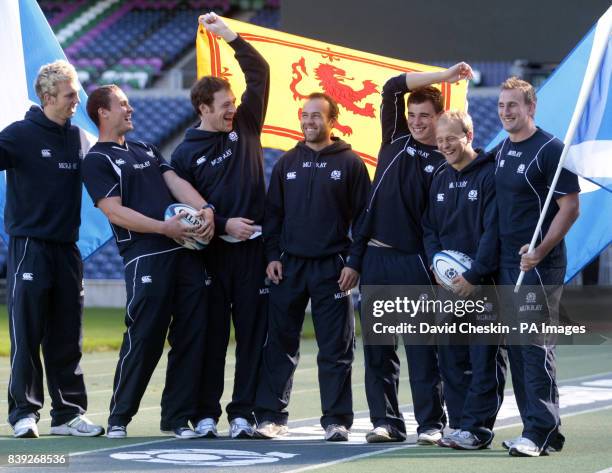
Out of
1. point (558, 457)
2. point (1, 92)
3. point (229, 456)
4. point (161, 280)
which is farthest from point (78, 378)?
point (558, 457)

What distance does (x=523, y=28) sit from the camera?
1472 cm

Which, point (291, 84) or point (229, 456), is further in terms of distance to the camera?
point (291, 84)

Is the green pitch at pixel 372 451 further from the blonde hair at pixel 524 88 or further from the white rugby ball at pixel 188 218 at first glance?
the blonde hair at pixel 524 88

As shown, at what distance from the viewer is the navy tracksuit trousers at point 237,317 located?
6953 mm

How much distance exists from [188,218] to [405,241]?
3.78 ft

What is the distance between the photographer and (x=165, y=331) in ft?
22.3

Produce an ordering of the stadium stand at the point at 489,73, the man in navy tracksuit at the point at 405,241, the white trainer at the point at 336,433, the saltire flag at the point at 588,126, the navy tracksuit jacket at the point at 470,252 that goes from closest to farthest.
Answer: the navy tracksuit jacket at the point at 470,252 < the saltire flag at the point at 588,126 < the man in navy tracksuit at the point at 405,241 < the white trainer at the point at 336,433 < the stadium stand at the point at 489,73

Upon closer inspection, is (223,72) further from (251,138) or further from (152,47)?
(152,47)

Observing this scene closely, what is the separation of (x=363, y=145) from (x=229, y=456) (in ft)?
9.23

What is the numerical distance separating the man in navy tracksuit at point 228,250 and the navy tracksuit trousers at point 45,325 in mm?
743

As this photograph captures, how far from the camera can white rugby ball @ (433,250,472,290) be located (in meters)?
6.29

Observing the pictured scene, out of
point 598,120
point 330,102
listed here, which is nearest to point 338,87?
point 330,102

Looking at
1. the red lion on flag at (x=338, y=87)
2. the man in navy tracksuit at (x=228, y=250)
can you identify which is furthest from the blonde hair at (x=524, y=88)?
the red lion on flag at (x=338, y=87)

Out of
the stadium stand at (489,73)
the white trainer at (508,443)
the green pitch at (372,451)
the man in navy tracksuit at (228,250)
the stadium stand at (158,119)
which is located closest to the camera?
the green pitch at (372,451)
